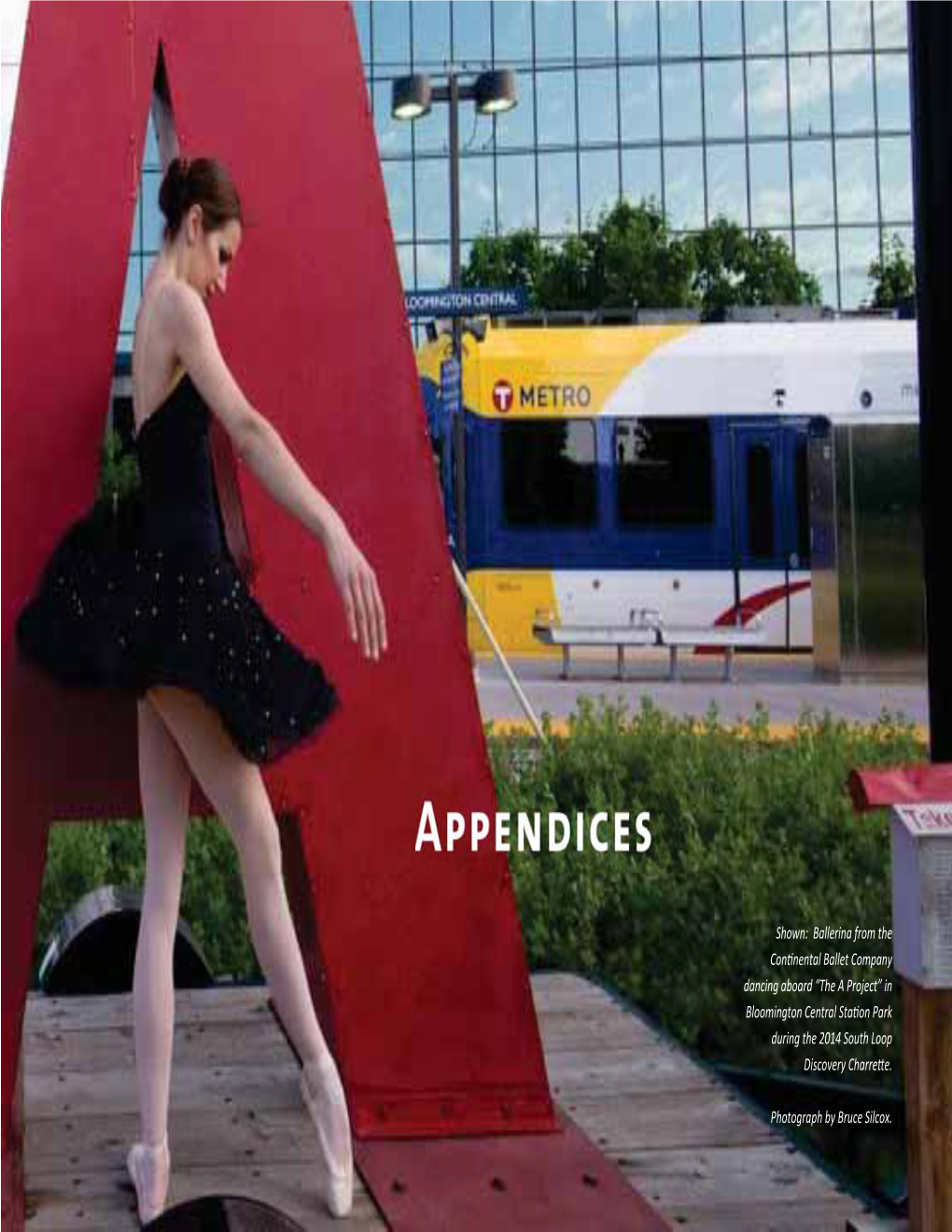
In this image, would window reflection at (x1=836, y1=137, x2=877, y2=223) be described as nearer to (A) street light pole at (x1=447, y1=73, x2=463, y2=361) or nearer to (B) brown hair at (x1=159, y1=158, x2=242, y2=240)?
(A) street light pole at (x1=447, y1=73, x2=463, y2=361)

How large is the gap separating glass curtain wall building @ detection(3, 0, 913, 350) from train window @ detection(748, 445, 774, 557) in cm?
336

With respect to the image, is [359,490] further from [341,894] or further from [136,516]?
[341,894]

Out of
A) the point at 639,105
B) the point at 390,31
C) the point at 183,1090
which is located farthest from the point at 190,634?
the point at 639,105

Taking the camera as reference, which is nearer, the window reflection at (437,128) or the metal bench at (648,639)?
the window reflection at (437,128)

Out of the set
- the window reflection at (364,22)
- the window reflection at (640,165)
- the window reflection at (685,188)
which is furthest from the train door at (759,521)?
the window reflection at (364,22)

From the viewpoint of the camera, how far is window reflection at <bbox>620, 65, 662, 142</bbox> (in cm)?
616

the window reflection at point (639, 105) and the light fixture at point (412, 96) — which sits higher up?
the window reflection at point (639, 105)

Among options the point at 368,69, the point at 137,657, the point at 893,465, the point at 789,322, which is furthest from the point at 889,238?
the point at 789,322

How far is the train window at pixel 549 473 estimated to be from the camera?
14172mm

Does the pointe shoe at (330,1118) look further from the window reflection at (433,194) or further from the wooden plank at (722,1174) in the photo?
the window reflection at (433,194)

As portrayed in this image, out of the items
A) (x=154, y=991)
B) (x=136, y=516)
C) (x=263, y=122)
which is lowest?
(x=154, y=991)

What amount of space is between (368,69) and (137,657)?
4.77 ft

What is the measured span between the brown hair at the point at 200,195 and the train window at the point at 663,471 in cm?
1120

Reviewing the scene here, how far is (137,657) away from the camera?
288 centimetres
